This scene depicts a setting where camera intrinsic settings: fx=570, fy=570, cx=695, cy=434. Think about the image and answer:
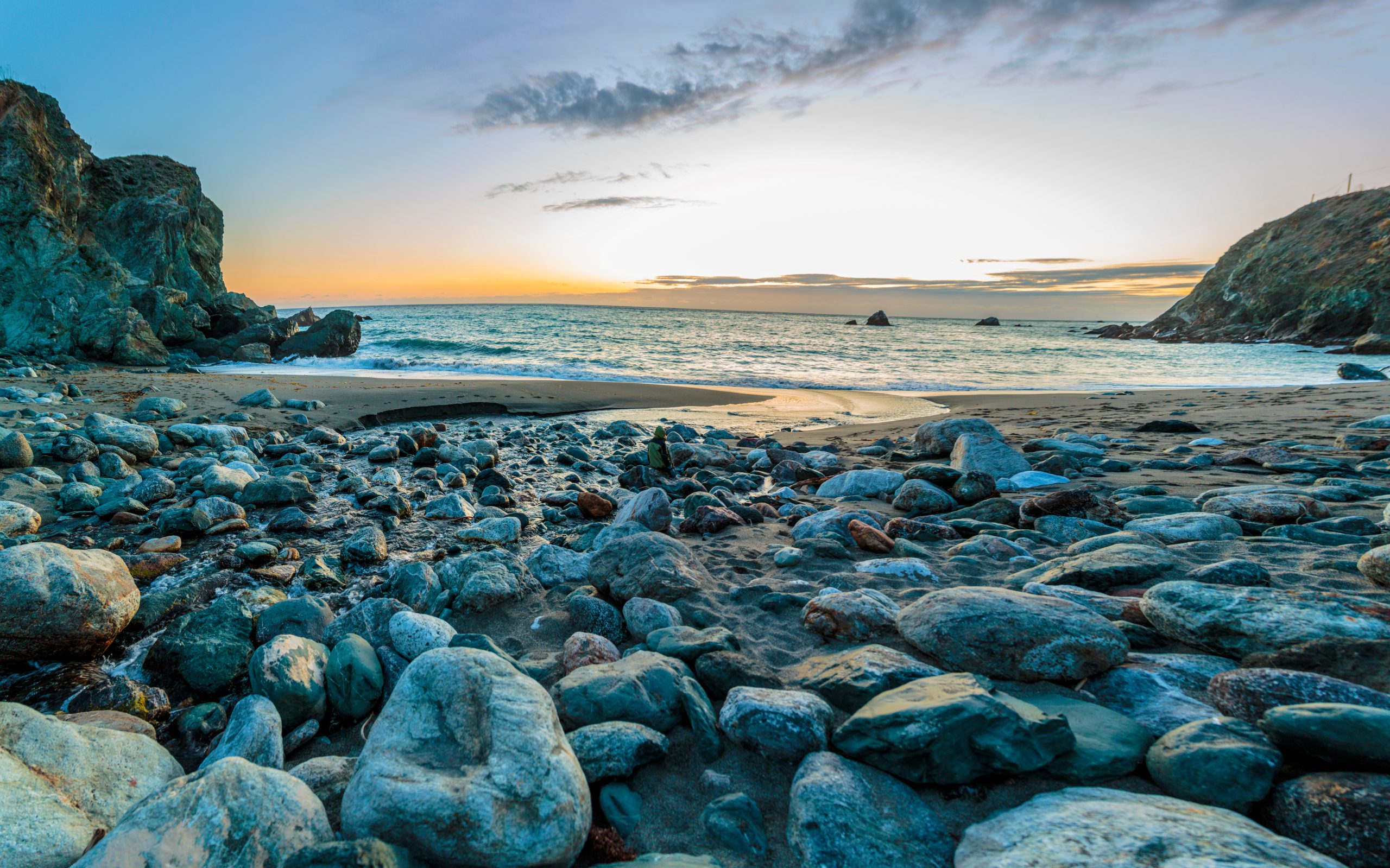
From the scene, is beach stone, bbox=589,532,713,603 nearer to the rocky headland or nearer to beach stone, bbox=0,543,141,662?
the rocky headland

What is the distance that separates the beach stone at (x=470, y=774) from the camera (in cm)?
138

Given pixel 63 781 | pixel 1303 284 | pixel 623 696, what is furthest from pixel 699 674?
pixel 1303 284

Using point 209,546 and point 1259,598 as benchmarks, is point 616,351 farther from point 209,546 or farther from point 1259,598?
point 1259,598

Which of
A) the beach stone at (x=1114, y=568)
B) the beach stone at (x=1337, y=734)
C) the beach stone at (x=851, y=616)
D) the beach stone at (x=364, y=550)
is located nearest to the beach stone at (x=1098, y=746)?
the beach stone at (x=1337, y=734)

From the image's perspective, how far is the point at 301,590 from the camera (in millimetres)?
3336

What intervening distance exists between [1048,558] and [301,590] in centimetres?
432

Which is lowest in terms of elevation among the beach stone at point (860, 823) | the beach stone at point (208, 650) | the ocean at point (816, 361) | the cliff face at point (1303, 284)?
the beach stone at point (208, 650)

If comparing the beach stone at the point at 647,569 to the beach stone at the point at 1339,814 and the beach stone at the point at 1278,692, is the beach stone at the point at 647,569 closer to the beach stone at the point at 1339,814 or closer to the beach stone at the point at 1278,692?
the beach stone at the point at 1278,692

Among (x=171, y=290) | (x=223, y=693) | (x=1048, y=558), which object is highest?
(x=171, y=290)

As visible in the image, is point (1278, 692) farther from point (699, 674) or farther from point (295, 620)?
point (295, 620)

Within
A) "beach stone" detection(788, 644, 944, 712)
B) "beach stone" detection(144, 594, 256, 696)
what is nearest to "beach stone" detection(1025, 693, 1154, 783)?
"beach stone" detection(788, 644, 944, 712)

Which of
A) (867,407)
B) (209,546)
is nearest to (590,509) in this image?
(209,546)

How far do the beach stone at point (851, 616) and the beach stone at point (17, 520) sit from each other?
5.00 metres

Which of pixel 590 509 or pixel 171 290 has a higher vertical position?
pixel 171 290
